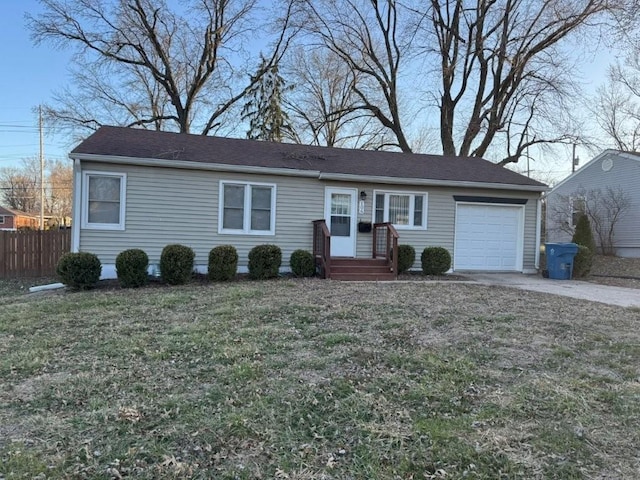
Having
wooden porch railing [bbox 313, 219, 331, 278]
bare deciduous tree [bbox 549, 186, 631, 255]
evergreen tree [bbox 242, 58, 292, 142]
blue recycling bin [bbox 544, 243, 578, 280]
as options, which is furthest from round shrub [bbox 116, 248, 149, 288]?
bare deciduous tree [bbox 549, 186, 631, 255]

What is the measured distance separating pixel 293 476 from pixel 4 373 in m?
2.84

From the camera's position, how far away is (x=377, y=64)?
21.5 meters

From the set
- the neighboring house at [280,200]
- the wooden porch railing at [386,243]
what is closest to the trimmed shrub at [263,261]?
the neighboring house at [280,200]

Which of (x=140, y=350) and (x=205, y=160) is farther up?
(x=205, y=160)

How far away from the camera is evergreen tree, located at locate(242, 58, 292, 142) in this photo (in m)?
21.4

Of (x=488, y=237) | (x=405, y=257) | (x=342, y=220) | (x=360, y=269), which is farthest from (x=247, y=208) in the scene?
(x=488, y=237)

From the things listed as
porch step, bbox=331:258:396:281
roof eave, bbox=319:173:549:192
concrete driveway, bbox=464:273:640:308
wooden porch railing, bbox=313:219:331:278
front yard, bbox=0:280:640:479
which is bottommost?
front yard, bbox=0:280:640:479

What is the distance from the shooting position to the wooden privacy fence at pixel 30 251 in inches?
443

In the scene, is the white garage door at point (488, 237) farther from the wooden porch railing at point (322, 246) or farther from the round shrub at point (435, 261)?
the wooden porch railing at point (322, 246)

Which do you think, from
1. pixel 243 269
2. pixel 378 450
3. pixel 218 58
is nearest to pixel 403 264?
pixel 243 269

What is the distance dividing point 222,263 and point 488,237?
24.6ft

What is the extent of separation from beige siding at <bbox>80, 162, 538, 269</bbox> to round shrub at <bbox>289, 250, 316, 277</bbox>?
32.7 inches

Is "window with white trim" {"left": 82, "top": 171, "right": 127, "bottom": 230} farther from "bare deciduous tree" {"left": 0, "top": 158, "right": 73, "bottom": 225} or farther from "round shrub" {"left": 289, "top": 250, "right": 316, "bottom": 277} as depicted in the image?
"bare deciduous tree" {"left": 0, "top": 158, "right": 73, "bottom": 225}

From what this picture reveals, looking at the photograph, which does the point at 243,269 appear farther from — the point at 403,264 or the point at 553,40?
the point at 553,40
